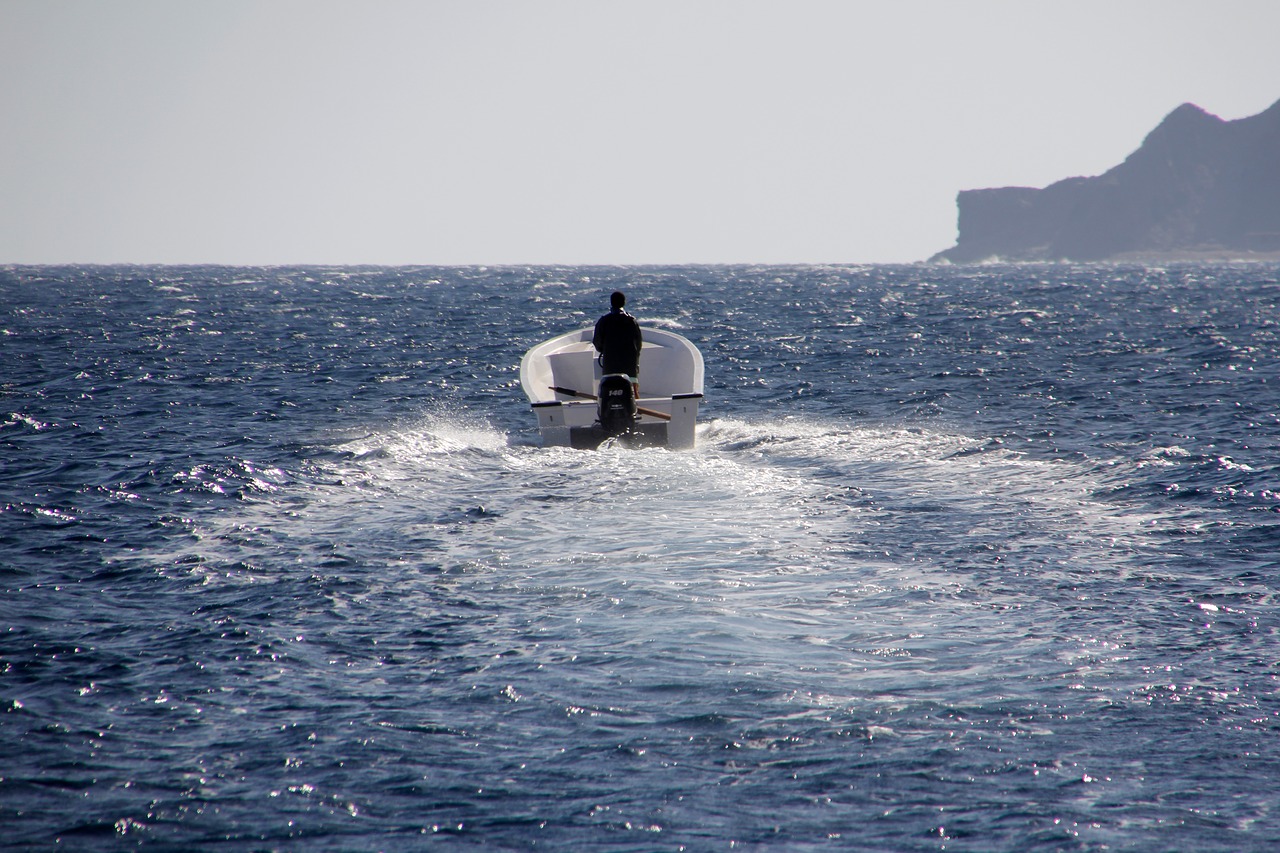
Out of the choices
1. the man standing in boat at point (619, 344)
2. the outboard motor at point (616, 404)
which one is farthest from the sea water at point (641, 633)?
the man standing in boat at point (619, 344)

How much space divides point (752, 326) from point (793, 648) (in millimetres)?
32905

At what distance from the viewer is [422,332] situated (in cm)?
3694

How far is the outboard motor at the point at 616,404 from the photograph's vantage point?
14.4 meters

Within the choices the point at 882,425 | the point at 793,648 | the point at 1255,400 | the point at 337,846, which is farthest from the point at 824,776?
the point at 1255,400

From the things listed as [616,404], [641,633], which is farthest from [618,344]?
[641,633]

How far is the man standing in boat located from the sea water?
1.19 metres

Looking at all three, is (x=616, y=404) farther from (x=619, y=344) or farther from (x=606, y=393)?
(x=619, y=344)

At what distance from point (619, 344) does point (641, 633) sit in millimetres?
8208

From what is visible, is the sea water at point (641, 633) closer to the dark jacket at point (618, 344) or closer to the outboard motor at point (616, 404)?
the outboard motor at point (616, 404)

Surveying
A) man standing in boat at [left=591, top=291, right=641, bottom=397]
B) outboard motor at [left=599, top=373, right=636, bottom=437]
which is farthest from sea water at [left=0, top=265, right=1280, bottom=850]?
man standing in boat at [left=591, top=291, right=641, bottom=397]

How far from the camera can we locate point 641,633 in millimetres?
7301

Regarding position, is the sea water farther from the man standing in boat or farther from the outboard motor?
the man standing in boat

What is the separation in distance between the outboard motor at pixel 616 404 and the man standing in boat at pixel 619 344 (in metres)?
0.43

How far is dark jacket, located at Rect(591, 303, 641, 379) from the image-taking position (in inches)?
592
